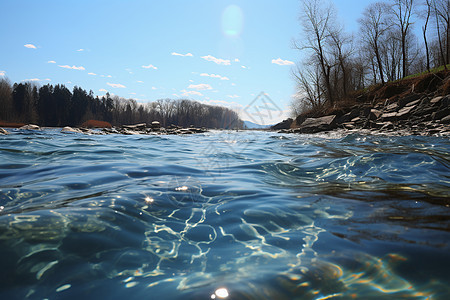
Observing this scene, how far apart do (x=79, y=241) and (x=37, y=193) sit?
4.74 ft

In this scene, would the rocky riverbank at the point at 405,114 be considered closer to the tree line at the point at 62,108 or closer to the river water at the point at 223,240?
the river water at the point at 223,240

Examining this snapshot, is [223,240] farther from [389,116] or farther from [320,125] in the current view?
[320,125]

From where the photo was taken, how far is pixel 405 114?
11938 mm

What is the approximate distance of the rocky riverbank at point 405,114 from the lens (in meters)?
9.85

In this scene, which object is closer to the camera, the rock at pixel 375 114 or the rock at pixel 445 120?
the rock at pixel 445 120

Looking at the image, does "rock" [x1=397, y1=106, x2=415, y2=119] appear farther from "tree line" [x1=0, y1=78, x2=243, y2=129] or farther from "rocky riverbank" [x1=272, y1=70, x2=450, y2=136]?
"tree line" [x1=0, y1=78, x2=243, y2=129]

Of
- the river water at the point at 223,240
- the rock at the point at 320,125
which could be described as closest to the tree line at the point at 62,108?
the rock at the point at 320,125

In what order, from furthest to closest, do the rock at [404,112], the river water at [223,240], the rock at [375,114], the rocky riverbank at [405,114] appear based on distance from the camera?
the rock at [375,114]
the rock at [404,112]
the rocky riverbank at [405,114]
the river water at [223,240]

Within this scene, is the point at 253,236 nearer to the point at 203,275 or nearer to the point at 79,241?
the point at 203,275

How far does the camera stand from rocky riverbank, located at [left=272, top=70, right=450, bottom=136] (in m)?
9.85

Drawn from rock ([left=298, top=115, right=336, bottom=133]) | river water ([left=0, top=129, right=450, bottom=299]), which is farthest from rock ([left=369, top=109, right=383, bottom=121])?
river water ([left=0, top=129, right=450, bottom=299])

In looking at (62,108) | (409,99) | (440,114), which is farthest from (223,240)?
(62,108)

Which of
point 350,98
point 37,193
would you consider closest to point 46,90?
point 350,98

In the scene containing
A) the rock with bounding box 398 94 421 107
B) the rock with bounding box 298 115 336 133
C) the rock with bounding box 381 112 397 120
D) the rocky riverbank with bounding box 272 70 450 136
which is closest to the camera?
the rocky riverbank with bounding box 272 70 450 136
